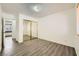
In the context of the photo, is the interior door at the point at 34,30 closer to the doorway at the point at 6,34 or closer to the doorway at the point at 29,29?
the doorway at the point at 29,29

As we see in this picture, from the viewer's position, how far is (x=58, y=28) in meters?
2.06

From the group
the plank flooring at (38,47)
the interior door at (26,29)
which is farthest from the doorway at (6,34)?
the interior door at (26,29)

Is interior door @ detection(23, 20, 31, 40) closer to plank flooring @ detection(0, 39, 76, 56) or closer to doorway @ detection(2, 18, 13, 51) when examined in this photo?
plank flooring @ detection(0, 39, 76, 56)

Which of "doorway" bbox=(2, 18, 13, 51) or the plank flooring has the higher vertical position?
"doorway" bbox=(2, 18, 13, 51)

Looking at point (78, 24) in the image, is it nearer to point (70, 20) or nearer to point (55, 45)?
point (70, 20)

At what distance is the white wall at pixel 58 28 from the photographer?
1.97 meters

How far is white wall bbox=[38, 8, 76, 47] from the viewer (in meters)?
1.97

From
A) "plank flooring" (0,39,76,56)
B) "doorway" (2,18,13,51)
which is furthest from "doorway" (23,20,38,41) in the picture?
"doorway" (2,18,13,51)

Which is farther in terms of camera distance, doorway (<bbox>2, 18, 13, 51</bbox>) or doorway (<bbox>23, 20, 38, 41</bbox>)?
doorway (<bbox>23, 20, 38, 41</bbox>)

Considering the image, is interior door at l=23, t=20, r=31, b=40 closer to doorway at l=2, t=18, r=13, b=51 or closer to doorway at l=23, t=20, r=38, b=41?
doorway at l=23, t=20, r=38, b=41

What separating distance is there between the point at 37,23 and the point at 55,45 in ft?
2.12

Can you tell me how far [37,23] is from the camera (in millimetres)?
1959

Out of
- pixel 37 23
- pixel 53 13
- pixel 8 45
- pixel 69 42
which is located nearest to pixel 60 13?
pixel 53 13

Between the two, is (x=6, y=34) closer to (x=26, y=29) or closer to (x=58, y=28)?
(x=26, y=29)
